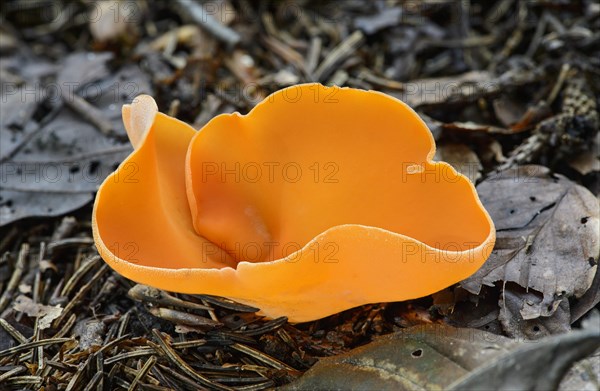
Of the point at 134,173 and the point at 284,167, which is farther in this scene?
the point at 284,167

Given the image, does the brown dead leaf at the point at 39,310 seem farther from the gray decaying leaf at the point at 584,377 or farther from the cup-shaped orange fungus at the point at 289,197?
the gray decaying leaf at the point at 584,377

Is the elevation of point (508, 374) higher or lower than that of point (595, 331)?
lower

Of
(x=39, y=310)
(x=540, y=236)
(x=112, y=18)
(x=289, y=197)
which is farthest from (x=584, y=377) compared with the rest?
(x=112, y=18)

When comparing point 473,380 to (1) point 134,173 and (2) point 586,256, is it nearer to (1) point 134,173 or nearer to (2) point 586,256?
(2) point 586,256

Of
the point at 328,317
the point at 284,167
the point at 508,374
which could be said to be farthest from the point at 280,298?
the point at 508,374

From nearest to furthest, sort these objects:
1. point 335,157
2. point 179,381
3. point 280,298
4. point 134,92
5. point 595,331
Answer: point 595,331 < point 280,298 < point 179,381 < point 335,157 < point 134,92

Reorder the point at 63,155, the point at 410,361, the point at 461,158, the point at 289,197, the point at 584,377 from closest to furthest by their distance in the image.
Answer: the point at 584,377, the point at 410,361, the point at 289,197, the point at 461,158, the point at 63,155

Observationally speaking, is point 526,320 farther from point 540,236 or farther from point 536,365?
point 536,365
